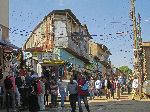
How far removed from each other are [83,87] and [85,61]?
51943 mm

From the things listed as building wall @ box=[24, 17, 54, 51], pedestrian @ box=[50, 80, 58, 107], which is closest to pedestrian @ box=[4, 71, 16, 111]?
pedestrian @ box=[50, 80, 58, 107]

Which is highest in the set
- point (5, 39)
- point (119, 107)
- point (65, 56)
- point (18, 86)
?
point (65, 56)

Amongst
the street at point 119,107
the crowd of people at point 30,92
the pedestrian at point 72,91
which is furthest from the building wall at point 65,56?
the pedestrian at point 72,91

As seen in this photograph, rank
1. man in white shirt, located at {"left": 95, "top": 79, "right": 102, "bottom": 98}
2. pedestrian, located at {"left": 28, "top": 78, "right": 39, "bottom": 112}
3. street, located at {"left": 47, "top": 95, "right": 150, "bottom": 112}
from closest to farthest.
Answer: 1. pedestrian, located at {"left": 28, "top": 78, "right": 39, "bottom": 112}
2. street, located at {"left": 47, "top": 95, "right": 150, "bottom": 112}
3. man in white shirt, located at {"left": 95, "top": 79, "right": 102, "bottom": 98}

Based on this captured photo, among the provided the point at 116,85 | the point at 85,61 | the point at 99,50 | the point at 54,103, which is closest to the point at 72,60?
the point at 85,61

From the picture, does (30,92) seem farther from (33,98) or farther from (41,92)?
(41,92)

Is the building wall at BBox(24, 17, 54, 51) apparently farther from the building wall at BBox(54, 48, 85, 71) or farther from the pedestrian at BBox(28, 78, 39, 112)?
the pedestrian at BBox(28, 78, 39, 112)

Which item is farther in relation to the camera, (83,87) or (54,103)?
(54,103)

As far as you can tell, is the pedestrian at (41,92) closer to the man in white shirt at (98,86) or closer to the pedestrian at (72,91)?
the pedestrian at (72,91)

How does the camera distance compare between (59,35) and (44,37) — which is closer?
(59,35)

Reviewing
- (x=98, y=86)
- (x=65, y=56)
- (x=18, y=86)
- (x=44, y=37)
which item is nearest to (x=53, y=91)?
(x=18, y=86)

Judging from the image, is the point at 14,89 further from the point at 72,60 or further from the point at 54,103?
the point at 72,60

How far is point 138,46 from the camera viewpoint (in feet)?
115

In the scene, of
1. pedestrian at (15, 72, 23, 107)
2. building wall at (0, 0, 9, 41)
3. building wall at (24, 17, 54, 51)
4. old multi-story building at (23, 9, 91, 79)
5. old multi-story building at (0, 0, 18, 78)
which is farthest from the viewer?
building wall at (24, 17, 54, 51)
